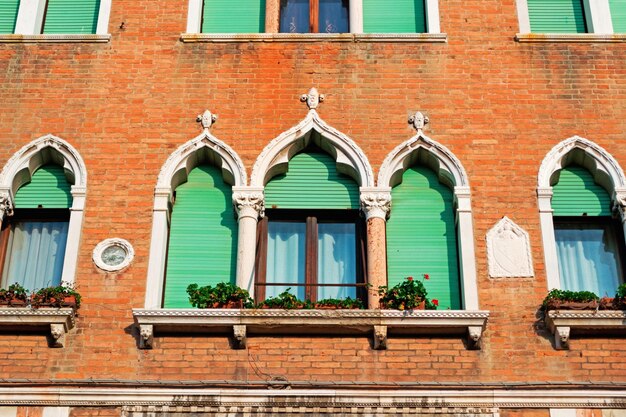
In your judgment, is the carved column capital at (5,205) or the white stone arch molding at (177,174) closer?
the white stone arch molding at (177,174)

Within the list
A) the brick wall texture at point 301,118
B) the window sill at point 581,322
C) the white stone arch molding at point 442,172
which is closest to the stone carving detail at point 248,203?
the brick wall texture at point 301,118

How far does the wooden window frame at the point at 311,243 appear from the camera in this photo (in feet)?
49.0

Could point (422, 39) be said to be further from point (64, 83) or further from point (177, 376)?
point (177, 376)

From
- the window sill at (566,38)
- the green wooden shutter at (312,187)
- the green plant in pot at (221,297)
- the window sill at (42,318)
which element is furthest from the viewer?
the window sill at (566,38)

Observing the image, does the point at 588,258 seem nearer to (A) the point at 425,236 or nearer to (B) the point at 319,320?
(A) the point at 425,236

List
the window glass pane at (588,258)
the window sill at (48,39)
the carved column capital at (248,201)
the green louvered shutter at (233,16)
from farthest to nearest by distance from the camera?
the green louvered shutter at (233,16), the window sill at (48,39), the carved column capital at (248,201), the window glass pane at (588,258)

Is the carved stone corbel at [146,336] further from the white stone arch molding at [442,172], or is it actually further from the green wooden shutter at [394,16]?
the green wooden shutter at [394,16]

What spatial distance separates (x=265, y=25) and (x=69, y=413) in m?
6.23

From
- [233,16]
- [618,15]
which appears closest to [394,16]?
[233,16]

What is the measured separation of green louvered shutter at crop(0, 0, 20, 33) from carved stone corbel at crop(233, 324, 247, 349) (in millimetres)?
5931

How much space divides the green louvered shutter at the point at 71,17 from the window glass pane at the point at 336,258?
4535mm

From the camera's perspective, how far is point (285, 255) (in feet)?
50.5

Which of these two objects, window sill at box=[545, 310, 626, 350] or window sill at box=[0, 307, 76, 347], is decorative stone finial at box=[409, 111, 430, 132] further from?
window sill at box=[0, 307, 76, 347]

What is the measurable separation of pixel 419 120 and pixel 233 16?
3.24m
